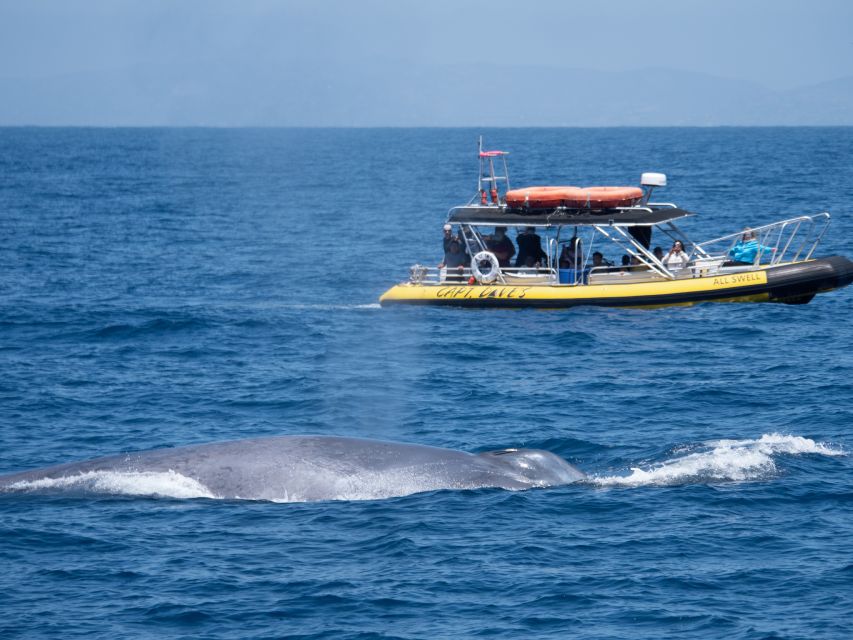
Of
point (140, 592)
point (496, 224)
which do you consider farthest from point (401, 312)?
point (140, 592)

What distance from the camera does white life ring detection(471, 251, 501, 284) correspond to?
1480 inches

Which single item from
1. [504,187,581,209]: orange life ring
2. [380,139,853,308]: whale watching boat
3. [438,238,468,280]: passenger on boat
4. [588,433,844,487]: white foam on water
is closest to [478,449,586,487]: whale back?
[588,433,844,487]: white foam on water

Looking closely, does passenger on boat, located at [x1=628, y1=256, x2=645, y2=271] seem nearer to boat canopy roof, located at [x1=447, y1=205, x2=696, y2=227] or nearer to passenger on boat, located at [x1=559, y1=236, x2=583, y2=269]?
boat canopy roof, located at [x1=447, y1=205, x2=696, y2=227]

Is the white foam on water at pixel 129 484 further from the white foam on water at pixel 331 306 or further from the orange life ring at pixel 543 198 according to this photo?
the orange life ring at pixel 543 198

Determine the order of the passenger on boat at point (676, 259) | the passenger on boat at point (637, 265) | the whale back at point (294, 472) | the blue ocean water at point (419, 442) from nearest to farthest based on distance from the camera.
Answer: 1. the blue ocean water at point (419, 442)
2. the whale back at point (294, 472)
3. the passenger on boat at point (676, 259)
4. the passenger on boat at point (637, 265)

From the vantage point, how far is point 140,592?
49.8ft

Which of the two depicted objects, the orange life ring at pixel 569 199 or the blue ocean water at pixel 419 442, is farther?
the orange life ring at pixel 569 199

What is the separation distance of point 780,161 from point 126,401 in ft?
337

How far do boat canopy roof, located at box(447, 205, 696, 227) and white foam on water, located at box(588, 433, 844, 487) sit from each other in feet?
51.3

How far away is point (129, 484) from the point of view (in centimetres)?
1817

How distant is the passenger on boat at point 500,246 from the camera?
38.7 m

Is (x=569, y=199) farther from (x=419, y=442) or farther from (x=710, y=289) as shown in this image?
(x=419, y=442)

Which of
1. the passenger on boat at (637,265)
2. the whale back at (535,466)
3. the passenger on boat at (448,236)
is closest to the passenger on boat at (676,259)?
the passenger on boat at (637,265)

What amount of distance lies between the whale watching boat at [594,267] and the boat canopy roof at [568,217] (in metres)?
0.03
